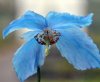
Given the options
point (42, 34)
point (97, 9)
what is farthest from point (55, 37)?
point (97, 9)

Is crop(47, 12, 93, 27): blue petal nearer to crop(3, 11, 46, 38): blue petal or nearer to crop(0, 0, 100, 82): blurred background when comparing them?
crop(3, 11, 46, 38): blue petal

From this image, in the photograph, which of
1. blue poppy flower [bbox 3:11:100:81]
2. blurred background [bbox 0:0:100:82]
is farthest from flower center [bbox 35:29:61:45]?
blurred background [bbox 0:0:100:82]

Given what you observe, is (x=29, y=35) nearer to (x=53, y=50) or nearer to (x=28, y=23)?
(x=28, y=23)

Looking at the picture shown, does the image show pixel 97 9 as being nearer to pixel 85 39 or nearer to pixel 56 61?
pixel 56 61

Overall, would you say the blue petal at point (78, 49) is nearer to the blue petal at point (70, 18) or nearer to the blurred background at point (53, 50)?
the blue petal at point (70, 18)

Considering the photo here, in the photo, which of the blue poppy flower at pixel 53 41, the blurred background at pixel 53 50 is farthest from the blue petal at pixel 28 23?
the blurred background at pixel 53 50

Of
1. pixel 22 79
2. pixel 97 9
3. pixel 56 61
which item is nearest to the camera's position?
pixel 22 79

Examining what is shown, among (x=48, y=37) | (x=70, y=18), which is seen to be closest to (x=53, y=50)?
(x=48, y=37)

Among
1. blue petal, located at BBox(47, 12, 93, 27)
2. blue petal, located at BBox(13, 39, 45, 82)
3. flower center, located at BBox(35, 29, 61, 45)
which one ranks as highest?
blue petal, located at BBox(47, 12, 93, 27)
